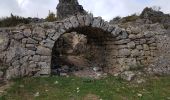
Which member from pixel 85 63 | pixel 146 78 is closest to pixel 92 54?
pixel 85 63

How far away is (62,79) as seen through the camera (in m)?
11.8

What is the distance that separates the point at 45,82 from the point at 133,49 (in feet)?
12.2

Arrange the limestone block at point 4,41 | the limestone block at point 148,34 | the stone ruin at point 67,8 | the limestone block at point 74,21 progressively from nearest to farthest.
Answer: the limestone block at point 4,41 < the limestone block at point 74,21 < the limestone block at point 148,34 < the stone ruin at point 67,8

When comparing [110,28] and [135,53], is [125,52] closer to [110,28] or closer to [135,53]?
[135,53]

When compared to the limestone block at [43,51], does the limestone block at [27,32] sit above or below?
above

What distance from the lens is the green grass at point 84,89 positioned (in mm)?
Result: 10367

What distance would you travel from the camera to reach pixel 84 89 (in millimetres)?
10828

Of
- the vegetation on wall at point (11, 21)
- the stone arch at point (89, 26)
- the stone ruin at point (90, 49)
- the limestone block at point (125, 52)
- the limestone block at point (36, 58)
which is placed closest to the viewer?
the stone ruin at point (90, 49)

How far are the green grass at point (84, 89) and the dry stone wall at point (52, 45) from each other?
610mm

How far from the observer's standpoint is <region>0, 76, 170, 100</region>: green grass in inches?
408

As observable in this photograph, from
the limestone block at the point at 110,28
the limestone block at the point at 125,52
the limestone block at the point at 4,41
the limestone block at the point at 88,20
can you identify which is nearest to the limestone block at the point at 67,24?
the limestone block at the point at 88,20

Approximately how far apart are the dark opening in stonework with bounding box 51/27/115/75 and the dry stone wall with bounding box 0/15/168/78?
50 cm

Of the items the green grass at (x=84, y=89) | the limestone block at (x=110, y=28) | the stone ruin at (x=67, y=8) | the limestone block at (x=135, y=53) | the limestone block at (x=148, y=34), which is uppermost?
the stone ruin at (x=67, y=8)

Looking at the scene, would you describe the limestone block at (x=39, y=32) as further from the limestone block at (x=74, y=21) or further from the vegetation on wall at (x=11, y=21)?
the vegetation on wall at (x=11, y=21)
